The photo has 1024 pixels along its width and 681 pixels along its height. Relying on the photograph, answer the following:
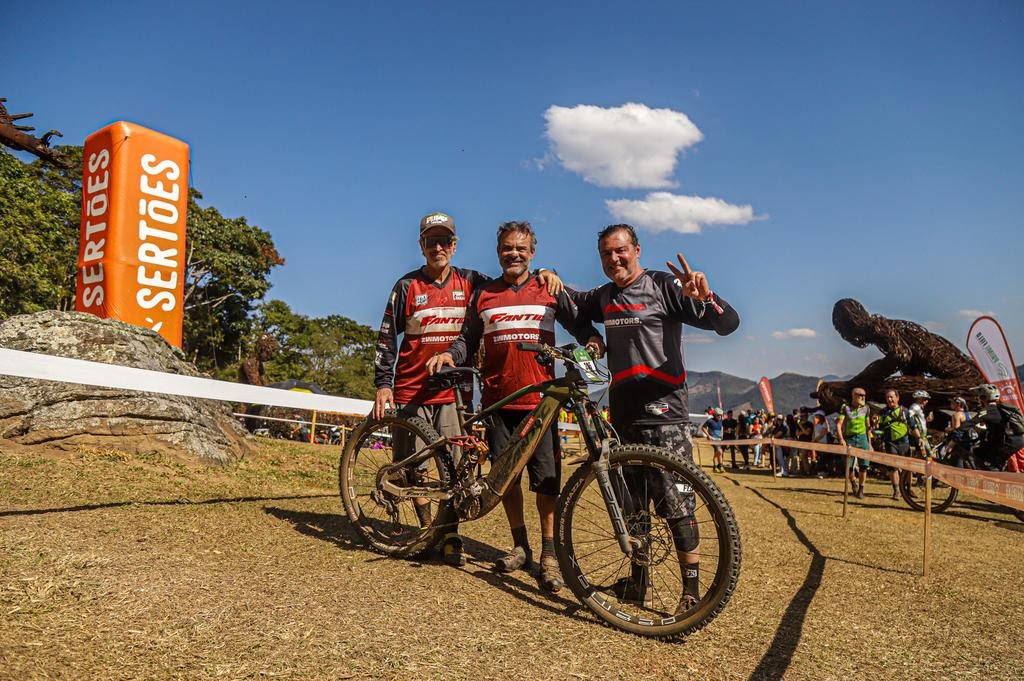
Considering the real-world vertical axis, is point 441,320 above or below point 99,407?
above

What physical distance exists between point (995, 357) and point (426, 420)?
37.9ft

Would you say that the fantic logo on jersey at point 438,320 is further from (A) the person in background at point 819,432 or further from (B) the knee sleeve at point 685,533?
(A) the person in background at point 819,432

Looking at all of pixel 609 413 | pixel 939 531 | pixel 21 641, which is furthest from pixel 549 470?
pixel 939 531

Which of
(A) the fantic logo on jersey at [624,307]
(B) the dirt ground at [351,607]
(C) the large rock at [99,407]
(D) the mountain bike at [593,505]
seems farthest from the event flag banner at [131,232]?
(A) the fantic logo on jersey at [624,307]

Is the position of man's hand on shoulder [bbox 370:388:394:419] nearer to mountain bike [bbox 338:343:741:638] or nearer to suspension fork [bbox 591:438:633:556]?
mountain bike [bbox 338:343:741:638]

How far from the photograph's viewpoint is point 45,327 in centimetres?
737

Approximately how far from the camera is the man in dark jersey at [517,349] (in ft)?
13.1

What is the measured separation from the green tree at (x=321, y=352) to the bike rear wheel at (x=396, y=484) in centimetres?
3988

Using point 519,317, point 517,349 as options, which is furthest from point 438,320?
point 517,349

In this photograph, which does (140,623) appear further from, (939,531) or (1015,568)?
(939,531)

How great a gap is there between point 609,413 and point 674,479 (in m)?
0.77

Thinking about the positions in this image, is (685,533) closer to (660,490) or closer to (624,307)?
(660,490)

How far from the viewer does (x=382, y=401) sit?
450 centimetres

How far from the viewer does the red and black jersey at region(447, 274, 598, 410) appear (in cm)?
409
